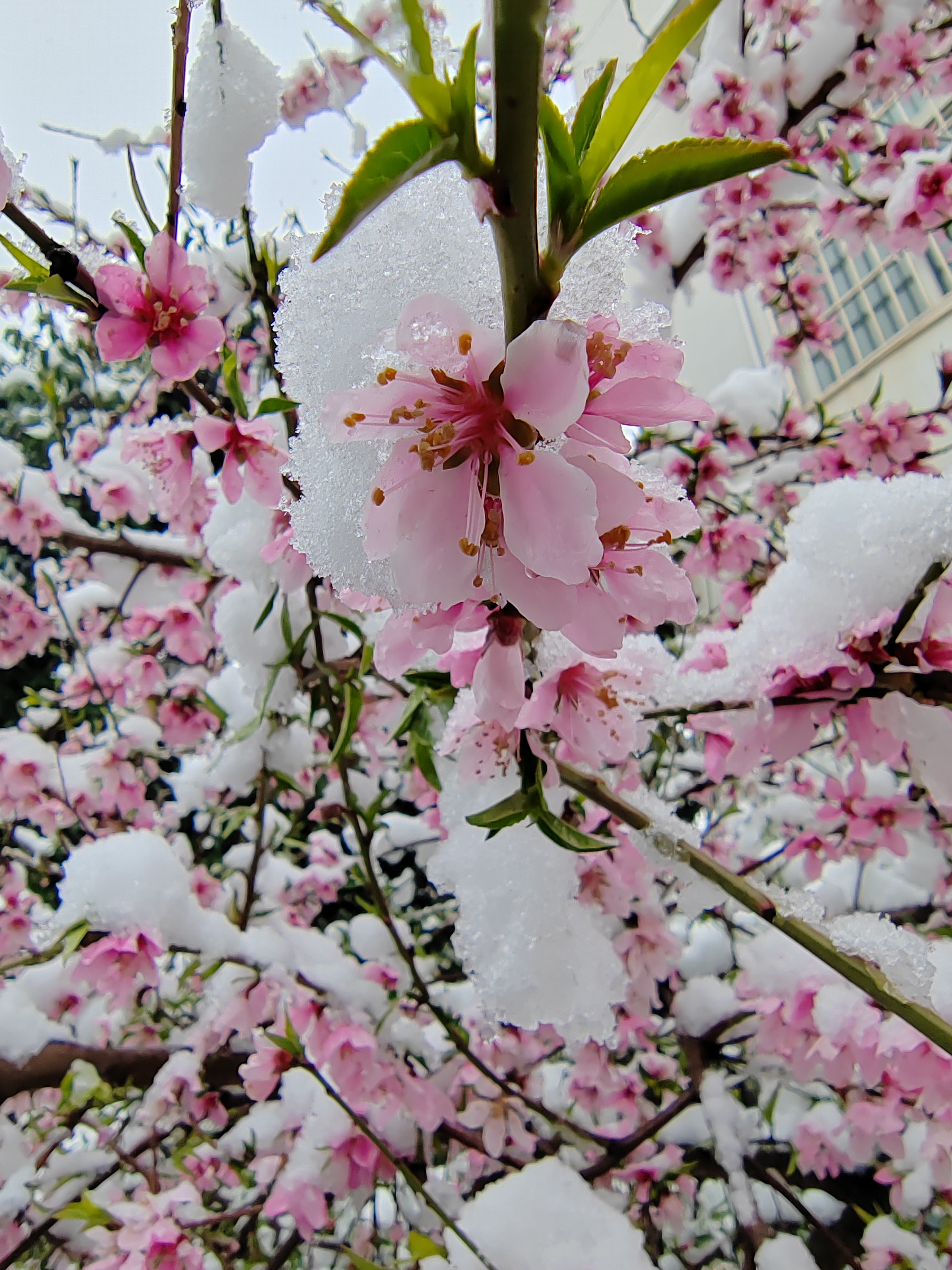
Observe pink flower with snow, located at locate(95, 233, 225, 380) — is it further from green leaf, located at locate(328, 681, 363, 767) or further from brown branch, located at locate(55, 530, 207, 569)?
brown branch, located at locate(55, 530, 207, 569)

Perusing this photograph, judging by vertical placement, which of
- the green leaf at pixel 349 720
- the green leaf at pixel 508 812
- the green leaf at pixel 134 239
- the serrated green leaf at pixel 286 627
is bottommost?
the green leaf at pixel 508 812

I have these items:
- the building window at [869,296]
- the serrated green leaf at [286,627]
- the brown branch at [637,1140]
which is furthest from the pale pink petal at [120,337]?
the building window at [869,296]

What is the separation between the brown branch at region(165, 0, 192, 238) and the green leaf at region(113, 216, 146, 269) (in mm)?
42

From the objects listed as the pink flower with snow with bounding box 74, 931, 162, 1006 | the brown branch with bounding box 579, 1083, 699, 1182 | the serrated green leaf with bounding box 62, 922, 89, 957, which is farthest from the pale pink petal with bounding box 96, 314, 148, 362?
the brown branch with bounding box 579, 1083, 699, 1182

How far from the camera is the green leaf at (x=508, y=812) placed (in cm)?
49

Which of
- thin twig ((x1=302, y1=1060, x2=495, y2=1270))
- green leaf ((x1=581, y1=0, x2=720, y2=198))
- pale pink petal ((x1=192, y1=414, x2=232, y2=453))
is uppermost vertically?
pale pink petal ((x1=192, y1=414, x2=232, y2=453))

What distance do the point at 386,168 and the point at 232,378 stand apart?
476 mm

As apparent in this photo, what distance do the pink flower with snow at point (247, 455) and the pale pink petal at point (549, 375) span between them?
1.65ft

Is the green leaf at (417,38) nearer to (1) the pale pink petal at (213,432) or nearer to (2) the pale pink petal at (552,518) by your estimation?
(2) the pale pink petal at (552,518)

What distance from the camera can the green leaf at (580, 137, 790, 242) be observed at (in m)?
0.26

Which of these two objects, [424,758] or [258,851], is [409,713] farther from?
[258,851]

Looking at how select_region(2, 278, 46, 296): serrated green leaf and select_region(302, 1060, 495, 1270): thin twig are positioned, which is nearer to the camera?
select_region(2, 278, 46, 296): serrated green leaf

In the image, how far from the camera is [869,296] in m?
5.02

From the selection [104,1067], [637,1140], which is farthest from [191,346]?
[637,1140]
